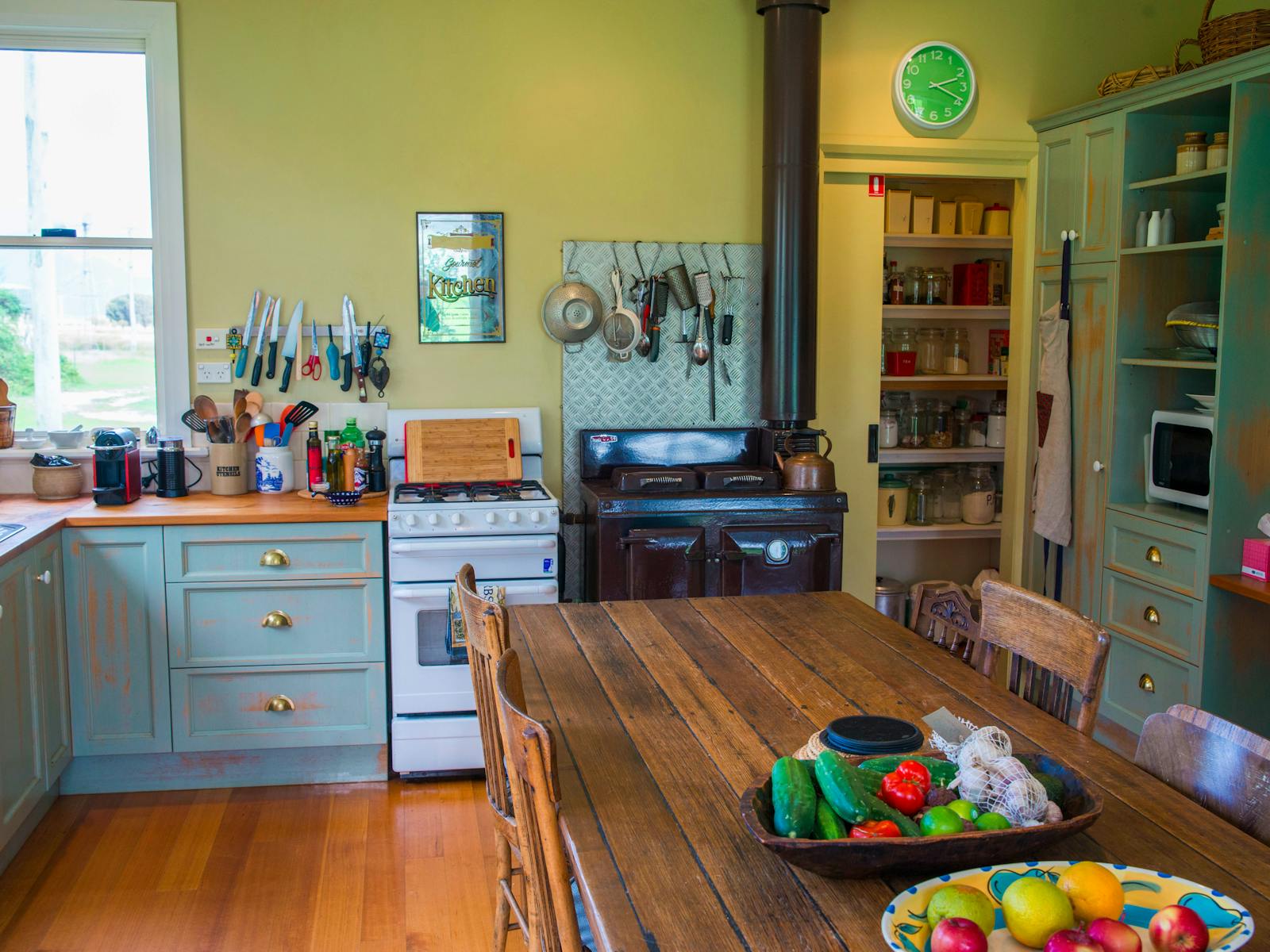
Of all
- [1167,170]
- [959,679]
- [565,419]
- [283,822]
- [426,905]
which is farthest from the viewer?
[565,419]

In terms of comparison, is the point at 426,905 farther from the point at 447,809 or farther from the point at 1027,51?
the point at 1027,51

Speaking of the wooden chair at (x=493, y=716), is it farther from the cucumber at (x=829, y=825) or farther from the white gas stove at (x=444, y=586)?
the white gas stove at (x=444, y=586)

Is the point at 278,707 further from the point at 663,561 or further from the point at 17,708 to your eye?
the point at 663,561

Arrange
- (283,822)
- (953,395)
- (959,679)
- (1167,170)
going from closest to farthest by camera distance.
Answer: (959,679) < (283,822) < (1167,170) < (953,395)

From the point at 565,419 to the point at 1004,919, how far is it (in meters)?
3.17

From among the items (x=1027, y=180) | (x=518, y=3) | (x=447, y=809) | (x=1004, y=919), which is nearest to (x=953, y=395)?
(x=1027, y=180)

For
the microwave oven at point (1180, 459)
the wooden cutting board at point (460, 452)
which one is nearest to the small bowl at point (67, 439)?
the wooden cutting board at point (460, 452)

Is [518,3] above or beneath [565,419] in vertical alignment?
above

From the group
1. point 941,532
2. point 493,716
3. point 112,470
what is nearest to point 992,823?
point 493,716

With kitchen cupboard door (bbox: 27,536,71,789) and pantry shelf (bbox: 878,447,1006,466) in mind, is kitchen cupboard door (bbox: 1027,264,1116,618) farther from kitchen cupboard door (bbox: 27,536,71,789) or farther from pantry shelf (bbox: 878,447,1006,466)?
kitchen cupboard door (bbox: 27,536,71,789)

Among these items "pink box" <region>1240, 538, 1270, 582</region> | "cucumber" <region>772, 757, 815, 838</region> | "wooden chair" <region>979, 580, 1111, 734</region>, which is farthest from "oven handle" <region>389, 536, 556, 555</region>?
"cucumber" <region>772, 757, 815, 838</region>

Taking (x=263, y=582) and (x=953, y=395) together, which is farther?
(x=953, y=395)

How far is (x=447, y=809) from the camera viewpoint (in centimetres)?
351

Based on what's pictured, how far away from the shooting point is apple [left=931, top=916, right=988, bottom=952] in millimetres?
1103
